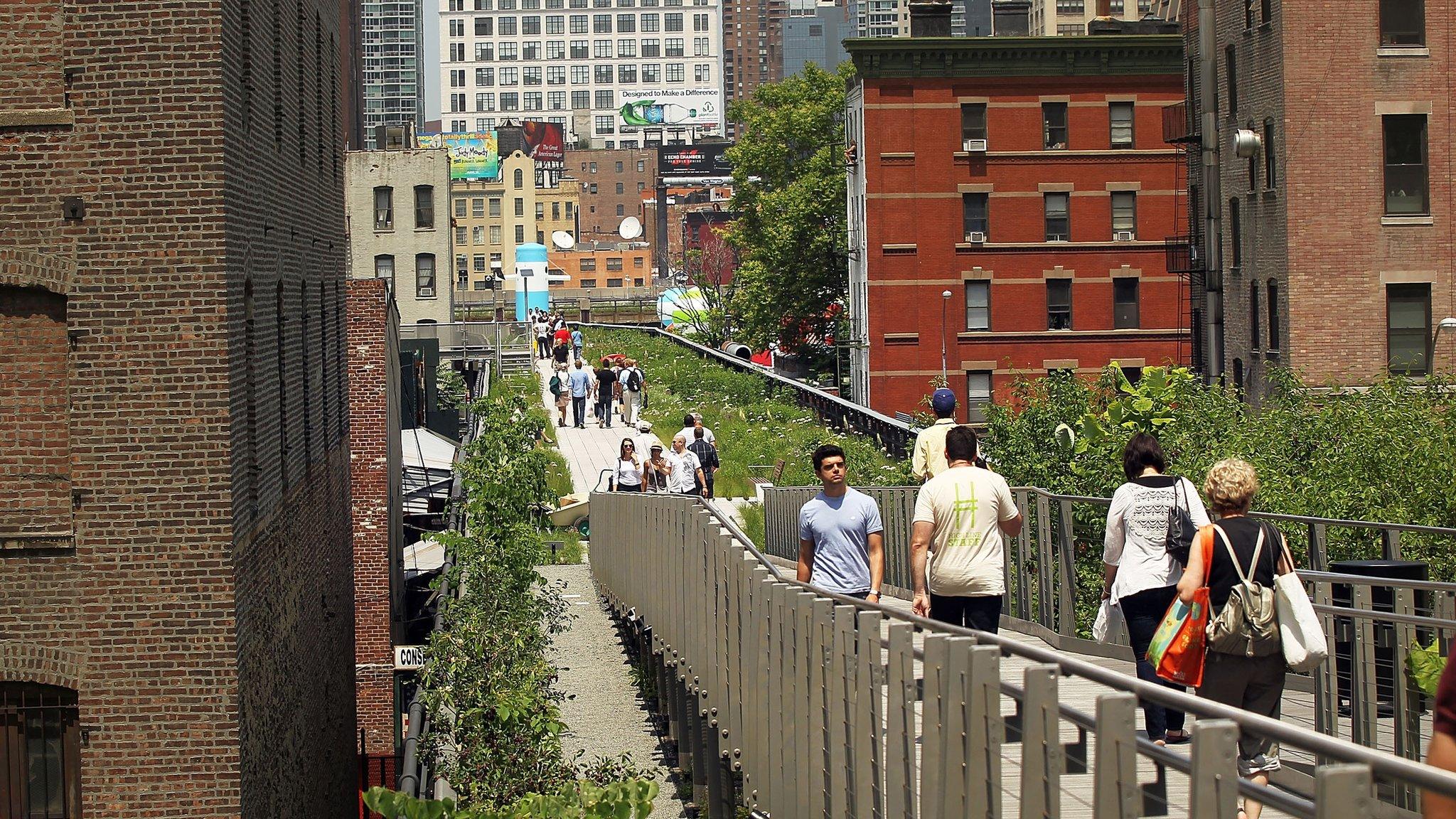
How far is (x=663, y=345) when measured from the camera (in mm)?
70562

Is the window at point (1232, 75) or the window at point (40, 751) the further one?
the window at point (1232, 75)

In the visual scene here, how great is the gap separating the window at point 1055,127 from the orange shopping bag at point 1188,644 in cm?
5191

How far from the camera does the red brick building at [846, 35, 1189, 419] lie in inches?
2277

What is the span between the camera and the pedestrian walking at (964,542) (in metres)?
10.0

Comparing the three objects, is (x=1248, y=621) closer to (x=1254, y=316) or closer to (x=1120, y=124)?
(x=1254, y=316)

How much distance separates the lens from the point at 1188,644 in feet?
25.5

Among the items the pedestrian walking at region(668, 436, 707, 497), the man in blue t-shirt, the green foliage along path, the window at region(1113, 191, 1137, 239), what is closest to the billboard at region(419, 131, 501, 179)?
the green foliage along path

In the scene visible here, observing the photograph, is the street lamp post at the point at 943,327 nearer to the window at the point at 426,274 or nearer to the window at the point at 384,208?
the window at the point at 426,274

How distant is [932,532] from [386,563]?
2220cm

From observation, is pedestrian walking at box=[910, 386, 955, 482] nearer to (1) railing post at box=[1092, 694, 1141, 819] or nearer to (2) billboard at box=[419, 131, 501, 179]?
(1) railing post at box=[1092, 694, 1141, 819]

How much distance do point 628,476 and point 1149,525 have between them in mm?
18009

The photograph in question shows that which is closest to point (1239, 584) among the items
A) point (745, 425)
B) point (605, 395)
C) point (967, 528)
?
point (967, 528)

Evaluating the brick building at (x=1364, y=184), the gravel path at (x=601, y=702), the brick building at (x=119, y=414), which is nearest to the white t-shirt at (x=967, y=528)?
the gravel path at (x=601, y=702)

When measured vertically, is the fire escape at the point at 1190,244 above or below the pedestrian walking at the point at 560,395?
above
